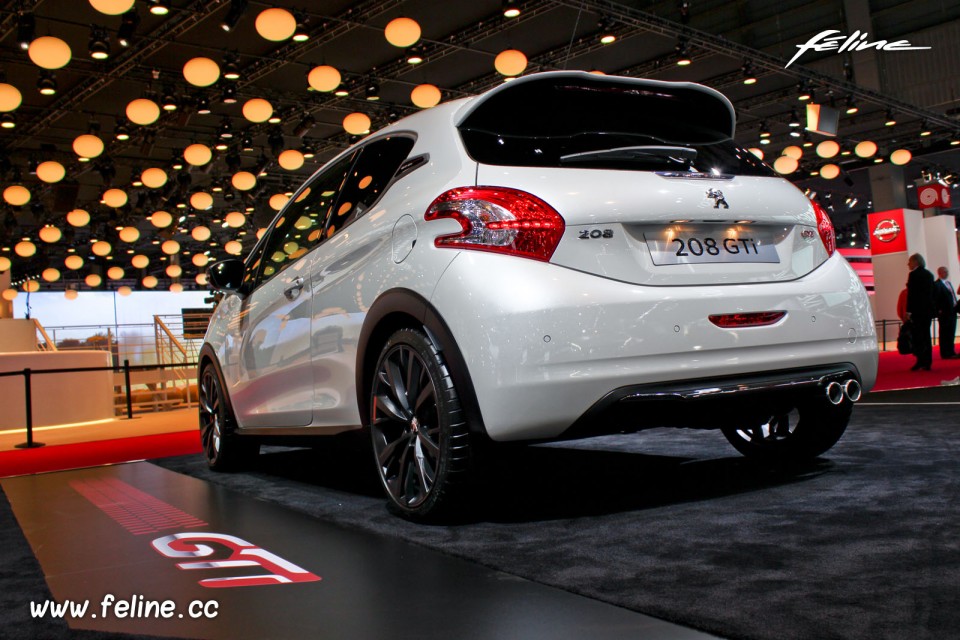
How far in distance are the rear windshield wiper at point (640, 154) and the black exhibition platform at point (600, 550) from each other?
120 cm

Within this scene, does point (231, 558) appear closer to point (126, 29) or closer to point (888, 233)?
point (126, 29)

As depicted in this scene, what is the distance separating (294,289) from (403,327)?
1.06 metres

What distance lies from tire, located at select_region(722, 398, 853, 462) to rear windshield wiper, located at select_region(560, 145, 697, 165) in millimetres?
1111

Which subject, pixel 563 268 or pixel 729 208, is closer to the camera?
pixel 563 268

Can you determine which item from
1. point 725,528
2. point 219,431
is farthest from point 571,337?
point 219,431

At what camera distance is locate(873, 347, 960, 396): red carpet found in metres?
8.79

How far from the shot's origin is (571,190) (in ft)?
9.20

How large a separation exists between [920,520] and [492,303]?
142 cm

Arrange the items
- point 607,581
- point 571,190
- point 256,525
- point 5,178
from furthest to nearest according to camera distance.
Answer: point 5,178 < point 256,525 < point 571,190 < point 607,581

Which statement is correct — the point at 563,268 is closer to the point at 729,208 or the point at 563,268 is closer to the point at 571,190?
the point at 571,190

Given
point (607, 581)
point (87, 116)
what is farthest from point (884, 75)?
point (607, 581)

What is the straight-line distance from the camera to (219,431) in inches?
196

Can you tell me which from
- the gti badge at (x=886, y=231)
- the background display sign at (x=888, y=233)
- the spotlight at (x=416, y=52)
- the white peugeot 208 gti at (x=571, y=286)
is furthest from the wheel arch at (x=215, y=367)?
the gti badge at (x=886, y=231)

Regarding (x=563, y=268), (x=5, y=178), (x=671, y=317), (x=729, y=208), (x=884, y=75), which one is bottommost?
(x=671, y=317)
